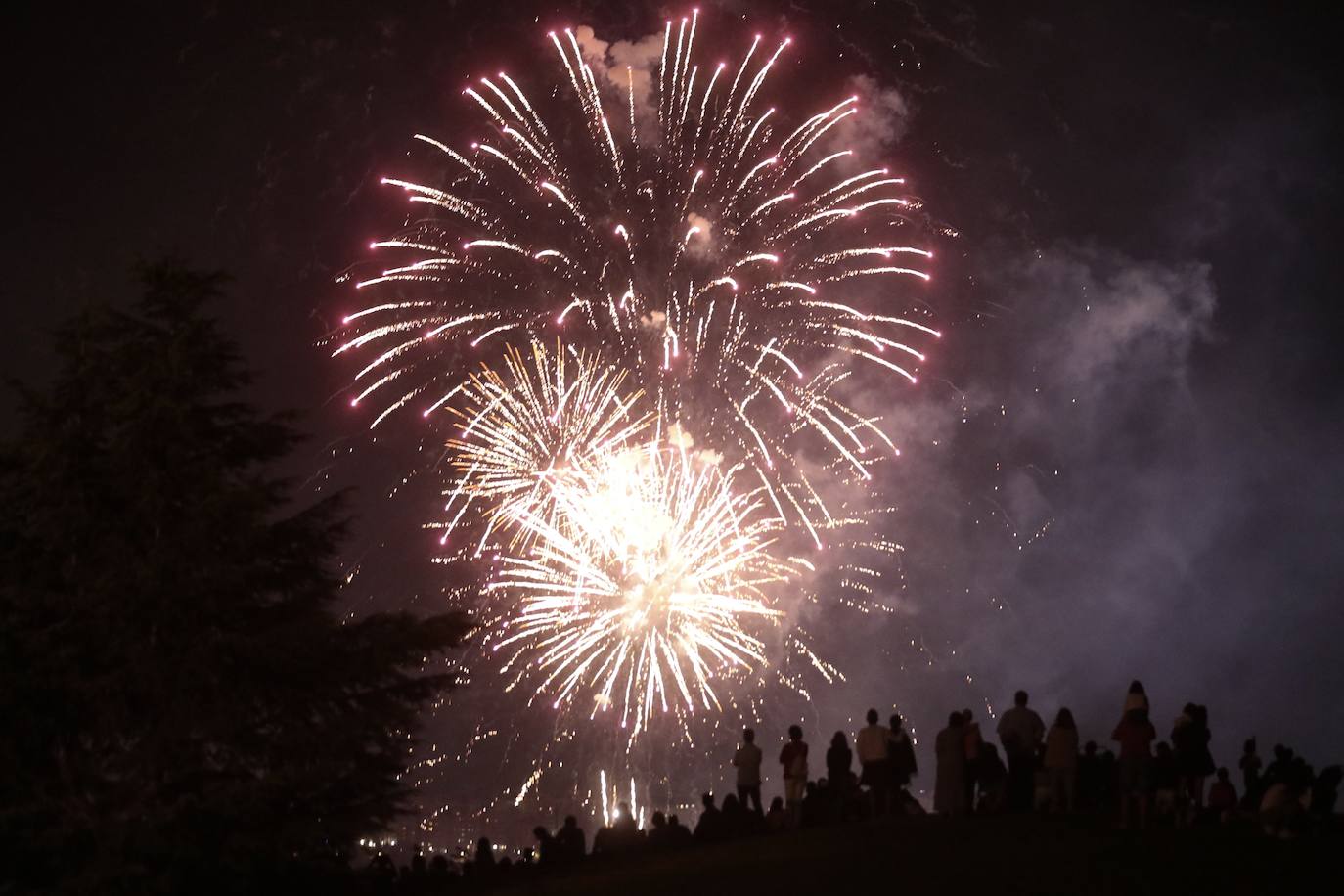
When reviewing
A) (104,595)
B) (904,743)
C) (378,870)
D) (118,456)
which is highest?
(118,456)

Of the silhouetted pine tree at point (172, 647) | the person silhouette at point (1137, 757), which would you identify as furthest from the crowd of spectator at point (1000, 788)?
the silhouetted pine tree at point (172, 647)

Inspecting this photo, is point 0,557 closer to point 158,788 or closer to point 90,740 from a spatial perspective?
point 90,740

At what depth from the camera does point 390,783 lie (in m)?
21.6

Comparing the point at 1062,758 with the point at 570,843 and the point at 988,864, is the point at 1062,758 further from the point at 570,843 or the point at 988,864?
the point at 570,843

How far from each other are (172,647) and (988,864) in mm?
11003

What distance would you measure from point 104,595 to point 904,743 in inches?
457

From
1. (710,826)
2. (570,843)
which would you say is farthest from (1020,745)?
(570,843)

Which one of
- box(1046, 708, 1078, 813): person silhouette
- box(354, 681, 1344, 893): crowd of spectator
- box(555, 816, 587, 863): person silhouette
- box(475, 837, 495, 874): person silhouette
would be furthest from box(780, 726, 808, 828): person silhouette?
box(475, 837, 495, 874): person silhouette

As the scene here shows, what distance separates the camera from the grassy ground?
645 inches

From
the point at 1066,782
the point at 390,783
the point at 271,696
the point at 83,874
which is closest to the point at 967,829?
the point at 1066,782

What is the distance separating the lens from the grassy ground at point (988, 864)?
53.8ft

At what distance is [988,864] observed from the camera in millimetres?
17703

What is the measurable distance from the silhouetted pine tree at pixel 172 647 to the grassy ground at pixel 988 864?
3.41 m

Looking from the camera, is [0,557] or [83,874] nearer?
[83,874]
